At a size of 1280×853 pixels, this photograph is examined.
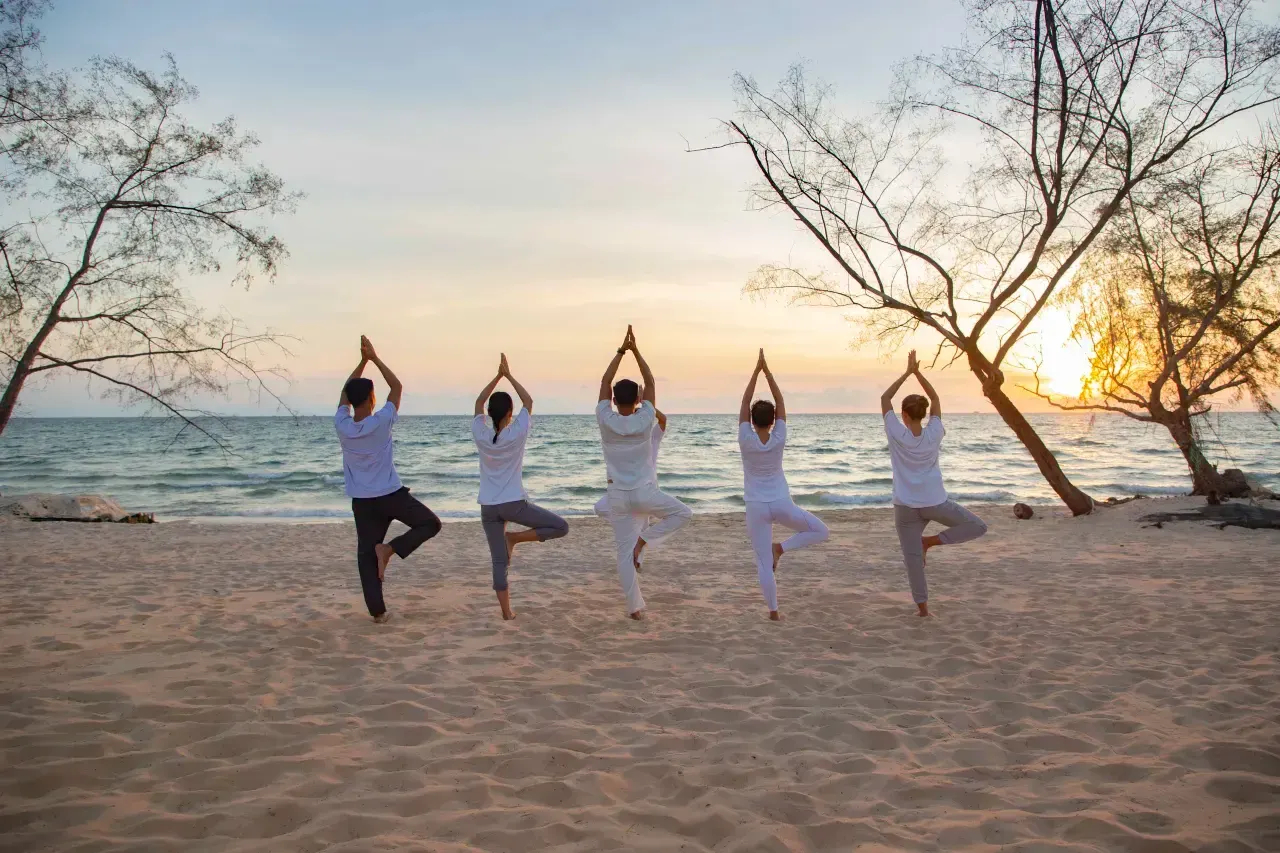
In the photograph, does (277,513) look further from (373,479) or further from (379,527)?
(373,479)

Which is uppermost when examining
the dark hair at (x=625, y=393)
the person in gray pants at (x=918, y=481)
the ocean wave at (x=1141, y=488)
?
the dark hair at (x=625, y=393)

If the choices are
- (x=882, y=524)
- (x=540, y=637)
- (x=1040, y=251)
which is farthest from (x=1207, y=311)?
(x=540, y=637)

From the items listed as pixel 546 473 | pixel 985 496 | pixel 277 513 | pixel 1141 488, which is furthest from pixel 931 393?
pixel 546 473

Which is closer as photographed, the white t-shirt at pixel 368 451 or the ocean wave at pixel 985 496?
the white t-shirt at pixel 368 451

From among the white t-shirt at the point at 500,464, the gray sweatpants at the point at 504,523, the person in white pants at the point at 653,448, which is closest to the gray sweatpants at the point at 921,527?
the person in white pants at the point at 653,448

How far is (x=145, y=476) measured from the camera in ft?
92.7

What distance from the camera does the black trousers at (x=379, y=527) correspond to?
597 cm

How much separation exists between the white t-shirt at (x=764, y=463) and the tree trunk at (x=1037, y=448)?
906 centimetres

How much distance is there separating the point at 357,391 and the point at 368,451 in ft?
1.59

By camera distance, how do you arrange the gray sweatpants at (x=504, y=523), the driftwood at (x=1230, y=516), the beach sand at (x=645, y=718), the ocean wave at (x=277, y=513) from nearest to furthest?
1. the beach sand at (x=645, y=718)
2. the gray sweatpants at (x=504, y=523)
3. the driftwood at (x=1230, y=516)
4. the ocean wave at (x=277, y=513)

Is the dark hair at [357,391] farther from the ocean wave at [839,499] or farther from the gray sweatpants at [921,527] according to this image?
the ocean wave at [839,499]

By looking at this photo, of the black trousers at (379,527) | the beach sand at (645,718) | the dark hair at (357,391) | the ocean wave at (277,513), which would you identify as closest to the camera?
the beach sand at (645,718)

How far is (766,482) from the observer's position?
19.6 feet

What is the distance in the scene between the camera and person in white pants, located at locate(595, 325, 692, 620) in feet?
19.3
